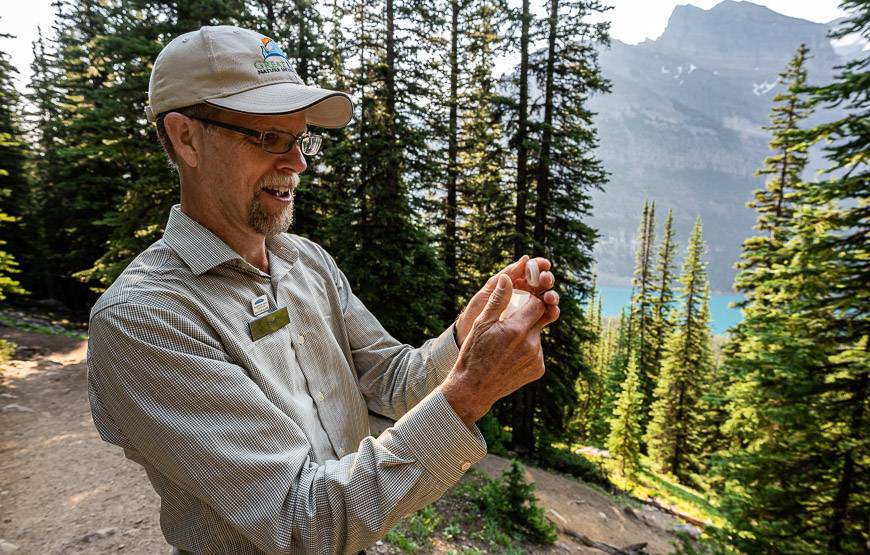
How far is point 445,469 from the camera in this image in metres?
1.43

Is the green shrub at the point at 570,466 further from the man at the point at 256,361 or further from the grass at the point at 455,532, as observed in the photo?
the man at the point at 256,361

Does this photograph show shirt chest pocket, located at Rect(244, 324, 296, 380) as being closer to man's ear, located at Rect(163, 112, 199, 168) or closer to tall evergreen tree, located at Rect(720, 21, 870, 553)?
man's ear, located at Rect(163, 112, 199, 168)

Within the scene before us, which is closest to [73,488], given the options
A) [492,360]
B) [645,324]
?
[492,360]

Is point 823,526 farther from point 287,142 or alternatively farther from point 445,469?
point 287,142

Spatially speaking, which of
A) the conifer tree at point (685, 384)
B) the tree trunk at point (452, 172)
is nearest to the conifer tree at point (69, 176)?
the tree trunk at point (452, 172)

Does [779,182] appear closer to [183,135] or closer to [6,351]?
[183,135]

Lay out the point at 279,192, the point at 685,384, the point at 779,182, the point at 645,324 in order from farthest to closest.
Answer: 1. the point at 645,324
2. the point at 685,384
3. the point at 779,182
4. the point at 279,192

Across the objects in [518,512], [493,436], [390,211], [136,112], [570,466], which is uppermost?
[136,112]

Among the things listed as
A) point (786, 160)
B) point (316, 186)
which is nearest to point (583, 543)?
point (316, 186)

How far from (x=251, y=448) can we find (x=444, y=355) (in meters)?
1.05

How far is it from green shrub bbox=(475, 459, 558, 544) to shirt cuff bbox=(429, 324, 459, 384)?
6.84 metres

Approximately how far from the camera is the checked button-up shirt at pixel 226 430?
4.52 ft

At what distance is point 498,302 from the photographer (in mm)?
1590

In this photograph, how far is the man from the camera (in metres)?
1.39
